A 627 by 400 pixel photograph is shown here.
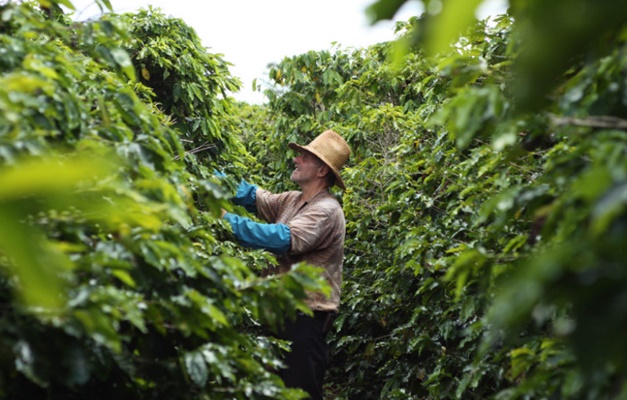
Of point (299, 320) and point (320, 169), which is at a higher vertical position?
point (320, 169)

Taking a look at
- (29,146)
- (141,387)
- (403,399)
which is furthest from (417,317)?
(29,146)

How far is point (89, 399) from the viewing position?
1857mm

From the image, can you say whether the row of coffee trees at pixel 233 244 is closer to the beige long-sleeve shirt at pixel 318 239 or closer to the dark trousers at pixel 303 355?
the beige long-sleeve shirt at pixel 318 239

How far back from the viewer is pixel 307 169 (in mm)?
4281

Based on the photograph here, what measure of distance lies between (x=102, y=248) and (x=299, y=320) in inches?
87.5

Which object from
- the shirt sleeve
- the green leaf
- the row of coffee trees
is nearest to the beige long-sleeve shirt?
the shirt sleeve

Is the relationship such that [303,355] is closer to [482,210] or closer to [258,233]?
[258,233]

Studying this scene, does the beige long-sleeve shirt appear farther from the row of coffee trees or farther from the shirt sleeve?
the row of coffee trees

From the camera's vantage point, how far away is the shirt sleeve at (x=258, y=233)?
355 centimetres

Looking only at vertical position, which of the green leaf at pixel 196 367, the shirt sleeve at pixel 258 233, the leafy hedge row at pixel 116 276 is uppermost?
the leafy hedge row at pixel 116 276

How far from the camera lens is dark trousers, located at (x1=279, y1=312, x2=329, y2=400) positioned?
12.3 ft

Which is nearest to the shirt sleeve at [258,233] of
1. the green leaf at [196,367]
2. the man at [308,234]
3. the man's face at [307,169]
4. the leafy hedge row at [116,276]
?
the man at [308,234]

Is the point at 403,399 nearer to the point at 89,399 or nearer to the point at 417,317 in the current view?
the point at 417,317

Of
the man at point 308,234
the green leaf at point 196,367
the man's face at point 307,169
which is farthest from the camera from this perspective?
the man's face at point 307,169
